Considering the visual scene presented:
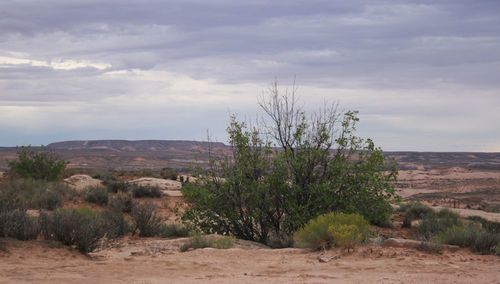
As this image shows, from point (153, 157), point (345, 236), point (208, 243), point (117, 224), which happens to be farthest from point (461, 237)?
point (153, 157)

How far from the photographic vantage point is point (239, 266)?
7.94 meters

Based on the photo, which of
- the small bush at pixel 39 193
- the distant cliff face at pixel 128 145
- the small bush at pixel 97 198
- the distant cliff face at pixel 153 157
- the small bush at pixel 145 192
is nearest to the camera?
the small bush at pixel 39 193

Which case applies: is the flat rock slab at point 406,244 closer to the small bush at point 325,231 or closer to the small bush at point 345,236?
the small bush at point 325,231

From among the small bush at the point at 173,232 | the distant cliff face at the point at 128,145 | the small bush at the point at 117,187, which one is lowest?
the small bush at the point at 173,232

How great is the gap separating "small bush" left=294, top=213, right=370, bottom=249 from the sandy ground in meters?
0.26

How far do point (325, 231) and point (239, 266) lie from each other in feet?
7.42

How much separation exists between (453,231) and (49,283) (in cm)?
848

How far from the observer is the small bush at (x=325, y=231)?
360 inches

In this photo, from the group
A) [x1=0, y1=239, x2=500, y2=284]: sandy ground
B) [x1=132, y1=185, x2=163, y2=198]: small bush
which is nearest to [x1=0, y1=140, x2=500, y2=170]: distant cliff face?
[x1=132, y1=185, x2=163, y2=198]: small bush

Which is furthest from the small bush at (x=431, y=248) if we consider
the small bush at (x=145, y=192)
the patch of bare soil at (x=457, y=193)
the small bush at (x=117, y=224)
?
the patch of bare soil at (x=457, y=193)

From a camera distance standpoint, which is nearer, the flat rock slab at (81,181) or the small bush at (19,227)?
the small bush at (19,227)

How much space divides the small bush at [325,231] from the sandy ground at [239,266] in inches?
10.3

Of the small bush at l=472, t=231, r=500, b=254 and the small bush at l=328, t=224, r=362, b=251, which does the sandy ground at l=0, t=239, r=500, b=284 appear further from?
the small bush at l=472, t=231, r=500, b=254

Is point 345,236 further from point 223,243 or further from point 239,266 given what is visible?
point 223,243
